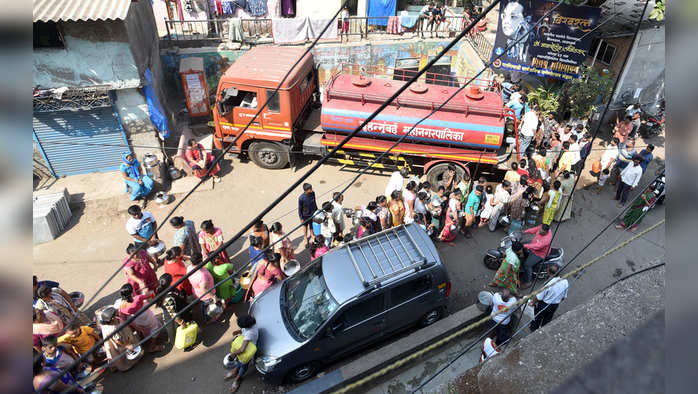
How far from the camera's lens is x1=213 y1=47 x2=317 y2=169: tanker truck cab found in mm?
9367

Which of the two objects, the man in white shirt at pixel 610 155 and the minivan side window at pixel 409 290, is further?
the man in white shirt at pixel 610 155

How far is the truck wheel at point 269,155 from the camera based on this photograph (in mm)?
10203

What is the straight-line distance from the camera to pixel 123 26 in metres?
8.94

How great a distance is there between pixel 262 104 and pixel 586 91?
895 centimetres

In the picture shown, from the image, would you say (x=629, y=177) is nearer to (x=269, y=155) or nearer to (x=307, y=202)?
(x=307, y=202)

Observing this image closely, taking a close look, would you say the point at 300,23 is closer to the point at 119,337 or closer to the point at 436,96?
the point at 436,96

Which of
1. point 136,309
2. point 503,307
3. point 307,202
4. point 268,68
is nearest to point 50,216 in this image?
point 136,309

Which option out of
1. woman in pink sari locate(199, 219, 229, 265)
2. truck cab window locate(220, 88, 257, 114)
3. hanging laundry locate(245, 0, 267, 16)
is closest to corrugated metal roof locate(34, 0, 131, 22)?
truck cab window locate(220, 88, 257, 114)

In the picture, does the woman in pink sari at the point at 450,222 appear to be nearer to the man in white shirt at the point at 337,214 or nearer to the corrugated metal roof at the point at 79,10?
the man in white shirt at the point at 337,214

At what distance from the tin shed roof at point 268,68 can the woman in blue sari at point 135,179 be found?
2.99 metres

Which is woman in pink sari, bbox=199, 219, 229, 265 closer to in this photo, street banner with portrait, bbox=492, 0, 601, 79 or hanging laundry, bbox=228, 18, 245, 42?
hanging laundry, bbox=228, 18, 245, 42

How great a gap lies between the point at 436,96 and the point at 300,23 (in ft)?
24.0

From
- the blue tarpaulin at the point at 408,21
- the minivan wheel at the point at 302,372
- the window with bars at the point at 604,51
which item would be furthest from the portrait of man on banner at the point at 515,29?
the minivan wheel at the point at 302,372

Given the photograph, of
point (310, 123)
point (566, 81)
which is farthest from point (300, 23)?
point (566, 81)
